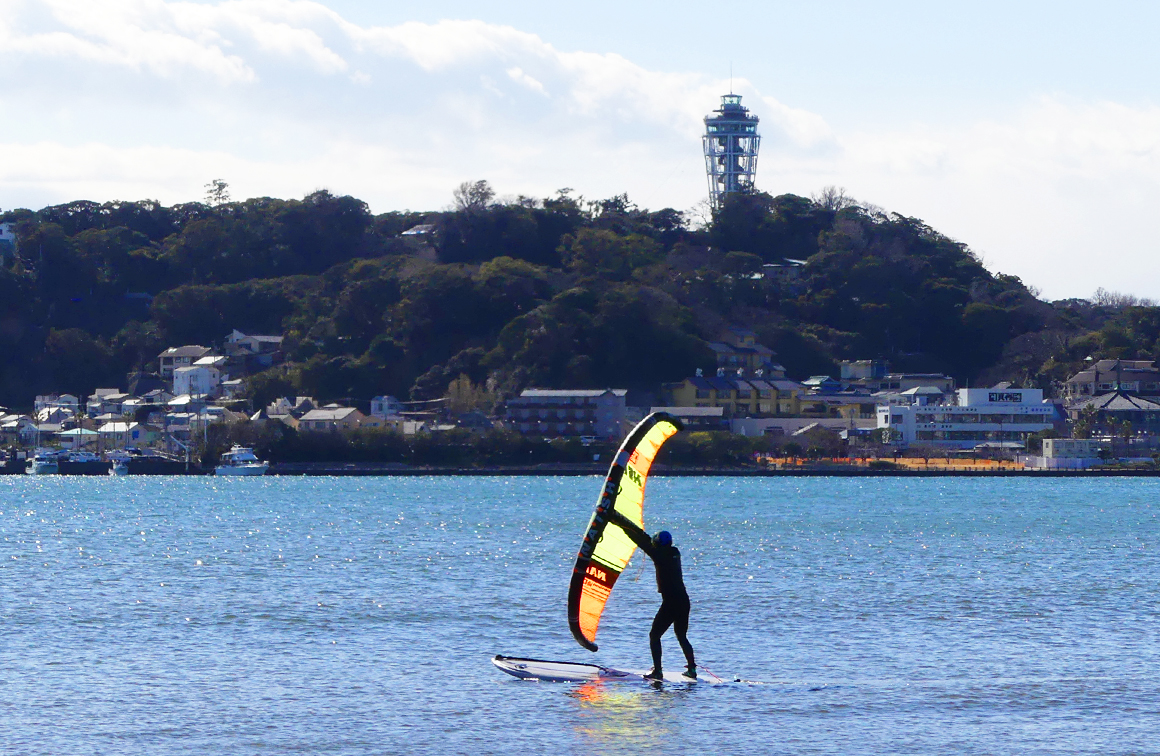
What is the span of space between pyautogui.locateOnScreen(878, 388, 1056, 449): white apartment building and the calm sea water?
54.6m

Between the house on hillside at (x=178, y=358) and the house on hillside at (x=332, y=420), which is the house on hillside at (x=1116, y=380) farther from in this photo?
the house on hillside at (x=178, y=358)

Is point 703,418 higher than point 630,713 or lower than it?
higher

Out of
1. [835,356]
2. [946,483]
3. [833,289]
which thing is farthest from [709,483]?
[833,289]

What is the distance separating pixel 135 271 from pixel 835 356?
5927cm

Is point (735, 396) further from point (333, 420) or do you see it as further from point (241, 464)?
point (241, 464)

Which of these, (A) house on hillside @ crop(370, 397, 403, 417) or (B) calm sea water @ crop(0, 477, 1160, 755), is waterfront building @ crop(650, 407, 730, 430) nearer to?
(A) house on hillside @ crop(370, 397, 403, 417)

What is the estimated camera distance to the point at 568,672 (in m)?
17.5

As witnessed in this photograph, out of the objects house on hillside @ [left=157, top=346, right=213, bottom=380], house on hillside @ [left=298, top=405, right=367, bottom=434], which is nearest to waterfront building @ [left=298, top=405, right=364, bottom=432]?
house on hillside @ [left=298, top=405, right=367, bottom=434]

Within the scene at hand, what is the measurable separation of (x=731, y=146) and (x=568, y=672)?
144 meters

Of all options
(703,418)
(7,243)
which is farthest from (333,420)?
(7,243)

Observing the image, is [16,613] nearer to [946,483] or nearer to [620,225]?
[946,483]

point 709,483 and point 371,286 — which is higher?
point 371,286

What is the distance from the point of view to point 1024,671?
18109 millimetres

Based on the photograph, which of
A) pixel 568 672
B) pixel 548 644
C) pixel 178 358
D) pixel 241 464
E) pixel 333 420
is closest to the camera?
pixel 568 672
